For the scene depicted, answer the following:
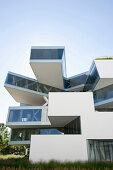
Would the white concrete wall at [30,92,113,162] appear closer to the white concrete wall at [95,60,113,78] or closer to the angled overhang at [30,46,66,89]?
the white concrete wall at [95,60,113,78]

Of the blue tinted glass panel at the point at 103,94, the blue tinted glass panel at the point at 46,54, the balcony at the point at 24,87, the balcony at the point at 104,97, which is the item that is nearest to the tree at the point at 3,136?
the balcony at the point at 24,87

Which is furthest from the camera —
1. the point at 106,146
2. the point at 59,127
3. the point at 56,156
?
the point at 59,127

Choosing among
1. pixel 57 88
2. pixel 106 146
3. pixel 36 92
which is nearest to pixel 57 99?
pixel 106 146

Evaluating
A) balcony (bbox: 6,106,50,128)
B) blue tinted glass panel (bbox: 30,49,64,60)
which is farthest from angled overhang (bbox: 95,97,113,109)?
blue tinted glass panel (bbox: 30,49,64,60)

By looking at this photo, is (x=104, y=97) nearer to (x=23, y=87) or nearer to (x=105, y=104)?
(x=105, y=104)

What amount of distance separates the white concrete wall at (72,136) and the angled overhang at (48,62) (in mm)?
8163

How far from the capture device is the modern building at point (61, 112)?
9.22 meters

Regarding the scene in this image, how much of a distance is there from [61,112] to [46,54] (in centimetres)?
1080

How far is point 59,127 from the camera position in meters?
16.4

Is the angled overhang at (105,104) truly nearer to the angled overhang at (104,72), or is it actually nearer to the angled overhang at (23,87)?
the angled overhang at (104,72)

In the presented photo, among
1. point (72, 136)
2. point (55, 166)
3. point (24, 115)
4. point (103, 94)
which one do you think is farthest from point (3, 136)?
point (55, 166)

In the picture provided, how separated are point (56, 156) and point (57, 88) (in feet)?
49.4

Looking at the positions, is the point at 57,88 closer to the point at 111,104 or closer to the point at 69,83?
the point at 69,83

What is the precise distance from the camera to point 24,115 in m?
17.8
